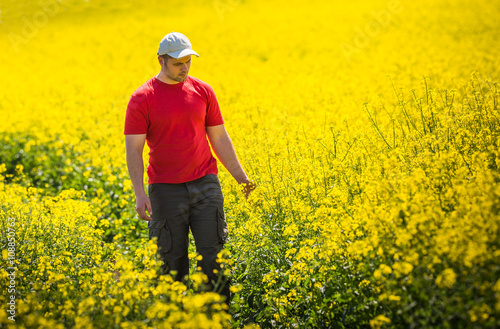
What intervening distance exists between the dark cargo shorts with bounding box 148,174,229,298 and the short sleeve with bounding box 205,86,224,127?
0.52 metres

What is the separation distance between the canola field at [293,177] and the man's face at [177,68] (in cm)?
124

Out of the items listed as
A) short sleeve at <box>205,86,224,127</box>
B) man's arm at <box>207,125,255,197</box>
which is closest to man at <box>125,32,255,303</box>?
short sleeve at <box>205,86,224,127</box>

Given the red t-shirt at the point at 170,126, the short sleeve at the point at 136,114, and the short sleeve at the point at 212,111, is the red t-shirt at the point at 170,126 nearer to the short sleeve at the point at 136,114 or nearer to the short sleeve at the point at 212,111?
the short sleeve at the point at 136,114

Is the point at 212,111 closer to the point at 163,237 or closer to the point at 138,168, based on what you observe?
the point at 138,168

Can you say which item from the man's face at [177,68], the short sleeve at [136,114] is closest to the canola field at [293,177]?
the short sleeve at [136,114]

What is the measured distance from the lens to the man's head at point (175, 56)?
11.2ft

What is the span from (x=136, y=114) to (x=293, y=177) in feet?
6.24

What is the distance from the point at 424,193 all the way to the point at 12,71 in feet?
49.9

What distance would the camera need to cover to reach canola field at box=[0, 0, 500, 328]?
267cm

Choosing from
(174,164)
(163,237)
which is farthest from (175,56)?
(163,237)

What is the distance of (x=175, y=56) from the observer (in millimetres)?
3387

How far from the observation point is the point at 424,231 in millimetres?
2736

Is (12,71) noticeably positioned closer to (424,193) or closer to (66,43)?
(66,43)

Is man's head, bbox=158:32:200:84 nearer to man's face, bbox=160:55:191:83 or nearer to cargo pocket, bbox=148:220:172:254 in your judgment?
man's face, bbox=160:55:191:83
